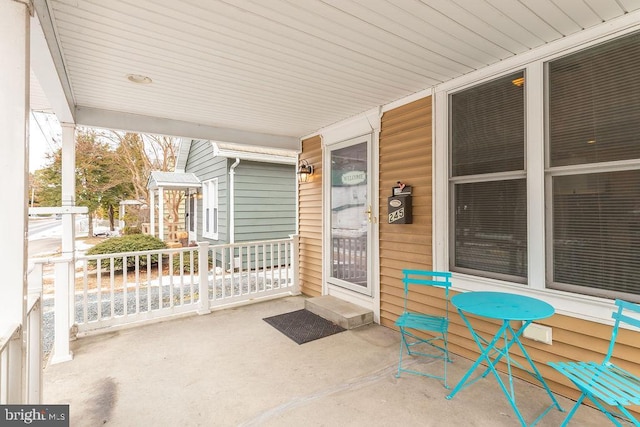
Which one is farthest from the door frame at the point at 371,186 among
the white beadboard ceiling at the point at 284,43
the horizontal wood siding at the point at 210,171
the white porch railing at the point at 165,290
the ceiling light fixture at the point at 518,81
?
the horizontal wood siding at the point at 210,171

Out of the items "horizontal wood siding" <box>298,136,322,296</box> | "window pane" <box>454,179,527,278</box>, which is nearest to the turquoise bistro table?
"window pane" <box>454,179,527,278</box>

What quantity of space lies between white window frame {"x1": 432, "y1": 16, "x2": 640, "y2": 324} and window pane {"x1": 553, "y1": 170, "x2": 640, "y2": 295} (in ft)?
0.34

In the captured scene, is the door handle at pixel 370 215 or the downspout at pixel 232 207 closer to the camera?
the door handle at pixel 370 215

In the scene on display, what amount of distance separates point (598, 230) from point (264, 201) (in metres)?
6.36

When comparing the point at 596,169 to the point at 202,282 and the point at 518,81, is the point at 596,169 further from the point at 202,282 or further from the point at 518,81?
the point at 202,282

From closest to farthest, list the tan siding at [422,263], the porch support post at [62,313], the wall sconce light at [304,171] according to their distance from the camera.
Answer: the tan siding at [422,263], the porch support post at [62,313], the wall sconce light at [304,171]

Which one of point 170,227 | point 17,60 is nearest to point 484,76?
point 17,60

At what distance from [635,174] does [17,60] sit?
142 inches

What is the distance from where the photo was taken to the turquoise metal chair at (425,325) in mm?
2697

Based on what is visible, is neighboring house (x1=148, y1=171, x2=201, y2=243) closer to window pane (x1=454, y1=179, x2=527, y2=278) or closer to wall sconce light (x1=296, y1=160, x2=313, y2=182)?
wall sconce light (x1=296, y1=160, x2=313, y2=182)

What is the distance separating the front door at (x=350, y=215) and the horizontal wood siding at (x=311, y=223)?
27 cm

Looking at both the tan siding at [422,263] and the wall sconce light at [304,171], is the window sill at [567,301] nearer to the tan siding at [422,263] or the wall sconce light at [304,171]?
the tan siding at [422,263]

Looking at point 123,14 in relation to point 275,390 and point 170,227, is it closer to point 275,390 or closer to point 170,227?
point 275,390

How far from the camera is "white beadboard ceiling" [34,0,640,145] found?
2.04 meters
